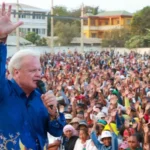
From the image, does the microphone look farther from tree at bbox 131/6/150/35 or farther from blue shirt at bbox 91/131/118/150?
tree at bbox 131/6/150/35

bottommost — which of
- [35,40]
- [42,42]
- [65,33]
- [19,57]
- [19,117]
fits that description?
[42,42]

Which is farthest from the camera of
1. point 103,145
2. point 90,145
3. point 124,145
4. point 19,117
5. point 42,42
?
point 42,42

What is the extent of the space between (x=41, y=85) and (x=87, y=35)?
79041 millimetres

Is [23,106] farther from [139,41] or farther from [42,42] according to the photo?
[42,42]

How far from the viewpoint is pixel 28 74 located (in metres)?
2.64

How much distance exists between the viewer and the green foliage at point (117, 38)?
207ft

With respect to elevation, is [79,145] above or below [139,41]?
above

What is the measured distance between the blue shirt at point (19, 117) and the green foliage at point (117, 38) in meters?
60.2

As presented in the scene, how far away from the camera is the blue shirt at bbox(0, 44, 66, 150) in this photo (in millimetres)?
2559

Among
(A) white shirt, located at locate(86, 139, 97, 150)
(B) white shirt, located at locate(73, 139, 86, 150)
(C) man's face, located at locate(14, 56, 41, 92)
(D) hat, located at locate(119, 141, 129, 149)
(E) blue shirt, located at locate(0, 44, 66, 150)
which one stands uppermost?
(C) man's face, located at locate(14, 56, 41, 92)

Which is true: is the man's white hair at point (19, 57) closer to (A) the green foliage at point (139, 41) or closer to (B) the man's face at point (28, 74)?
(B) the man's face at point (28, 74)

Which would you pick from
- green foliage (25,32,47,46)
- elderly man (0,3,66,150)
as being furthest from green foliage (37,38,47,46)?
elderly man (0,3,66,150)

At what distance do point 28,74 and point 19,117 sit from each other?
9.0 inches

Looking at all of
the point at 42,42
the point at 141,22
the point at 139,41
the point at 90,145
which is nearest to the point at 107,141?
the point at 90,145
